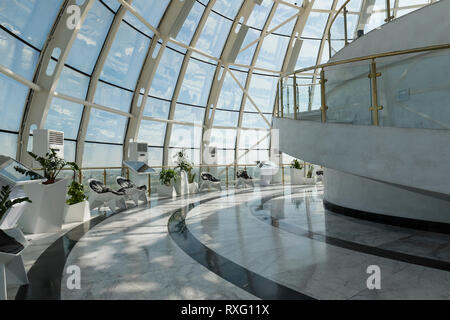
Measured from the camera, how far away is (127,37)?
424 inches

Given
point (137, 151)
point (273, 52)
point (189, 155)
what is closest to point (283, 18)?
point (273, 52)

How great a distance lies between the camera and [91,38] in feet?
30.9

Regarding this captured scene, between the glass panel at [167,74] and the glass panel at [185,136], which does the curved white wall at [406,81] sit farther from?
the glass panel at [185,136]

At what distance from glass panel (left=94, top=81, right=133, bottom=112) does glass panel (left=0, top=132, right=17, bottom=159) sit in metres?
3.43

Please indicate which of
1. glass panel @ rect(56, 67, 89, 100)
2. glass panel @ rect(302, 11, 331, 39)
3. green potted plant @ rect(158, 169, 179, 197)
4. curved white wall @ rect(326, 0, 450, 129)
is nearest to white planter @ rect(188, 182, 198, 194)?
green potted plant @ rect(158, 169, 179, 197)

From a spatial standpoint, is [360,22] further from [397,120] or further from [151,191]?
[151,191]

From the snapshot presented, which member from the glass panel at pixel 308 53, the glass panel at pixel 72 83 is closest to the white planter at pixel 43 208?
the glass panel at pixel 72 83

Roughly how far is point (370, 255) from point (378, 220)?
2109 mm

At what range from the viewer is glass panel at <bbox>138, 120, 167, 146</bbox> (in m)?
13.1

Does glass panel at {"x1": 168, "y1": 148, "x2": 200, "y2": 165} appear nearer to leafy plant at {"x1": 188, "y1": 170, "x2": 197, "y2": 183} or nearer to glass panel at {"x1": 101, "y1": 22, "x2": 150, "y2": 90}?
leafy plant at {"x1": 188, "y1": 170, "x2": 197, "y2": 183}

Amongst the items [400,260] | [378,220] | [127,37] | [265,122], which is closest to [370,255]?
[400,260]

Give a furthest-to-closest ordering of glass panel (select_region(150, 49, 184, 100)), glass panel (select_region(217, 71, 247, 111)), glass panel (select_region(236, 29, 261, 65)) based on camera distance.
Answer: glass panel (select_region(217, 71, 247, 111)) < glass panel (select_region(236, 29, 261, 65)) < glass panel (select_region(150, 49, 184, 100))

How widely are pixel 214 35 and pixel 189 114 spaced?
12.1 ft

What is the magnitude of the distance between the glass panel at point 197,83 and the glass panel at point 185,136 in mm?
1225
